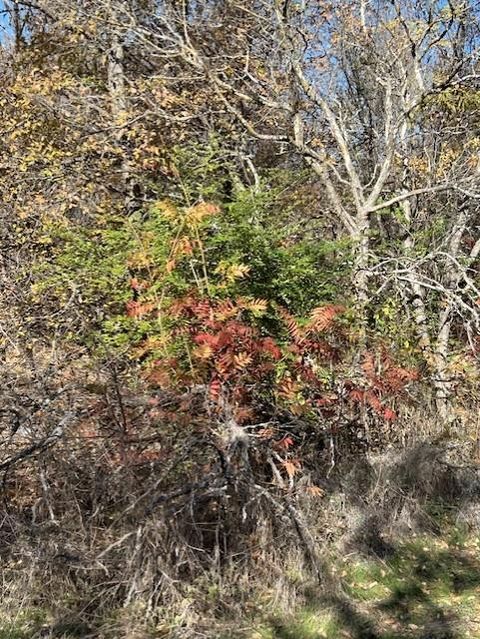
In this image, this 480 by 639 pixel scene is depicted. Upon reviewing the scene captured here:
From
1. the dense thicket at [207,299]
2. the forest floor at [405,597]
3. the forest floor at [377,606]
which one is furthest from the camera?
the dense thicket at [207,299]

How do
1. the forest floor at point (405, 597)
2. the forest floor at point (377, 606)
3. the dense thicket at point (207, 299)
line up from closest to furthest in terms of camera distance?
1. the forest floor at point (377, 606)
2. the forest floor at point (405, 597)
3. the dense thicket at point (207, 299)

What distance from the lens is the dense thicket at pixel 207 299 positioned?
16.0 feet

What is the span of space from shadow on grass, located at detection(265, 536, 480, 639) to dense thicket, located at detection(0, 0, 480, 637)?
33 cm

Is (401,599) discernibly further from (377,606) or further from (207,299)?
(207,299)

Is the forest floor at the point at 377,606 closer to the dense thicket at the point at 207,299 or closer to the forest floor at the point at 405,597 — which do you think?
the forest floor at the point at 405,597

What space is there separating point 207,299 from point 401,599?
2.77 m

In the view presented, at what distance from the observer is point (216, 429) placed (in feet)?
16.9

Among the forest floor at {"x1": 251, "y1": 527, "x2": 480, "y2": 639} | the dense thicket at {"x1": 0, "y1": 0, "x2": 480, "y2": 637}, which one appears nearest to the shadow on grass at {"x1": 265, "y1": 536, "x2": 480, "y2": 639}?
the forest floor at {"x1": 251, "y1": 527, "x2": 480, "y2": 639}

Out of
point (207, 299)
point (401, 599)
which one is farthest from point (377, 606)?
point (207, 299)

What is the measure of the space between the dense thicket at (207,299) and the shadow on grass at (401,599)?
1.09 ft

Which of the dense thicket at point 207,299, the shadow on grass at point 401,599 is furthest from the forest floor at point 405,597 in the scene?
the dense thicket at point 207,299

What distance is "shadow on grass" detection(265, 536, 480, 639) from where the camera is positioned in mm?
4621

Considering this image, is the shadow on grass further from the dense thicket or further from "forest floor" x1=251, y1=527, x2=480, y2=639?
the dense thicket

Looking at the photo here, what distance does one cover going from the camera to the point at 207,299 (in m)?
5.70
